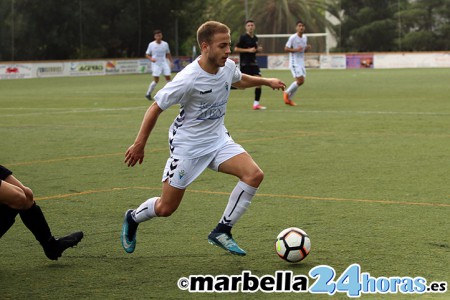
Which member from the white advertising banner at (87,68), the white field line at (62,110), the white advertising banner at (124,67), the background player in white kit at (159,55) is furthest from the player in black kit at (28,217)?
the white advertising banner at (124,67)

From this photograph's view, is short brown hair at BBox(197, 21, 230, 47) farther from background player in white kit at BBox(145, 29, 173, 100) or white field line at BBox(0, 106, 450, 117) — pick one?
background player in white kit at BBox(145, 29, 173, 100)

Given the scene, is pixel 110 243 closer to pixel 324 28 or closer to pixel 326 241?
pixel 326 241

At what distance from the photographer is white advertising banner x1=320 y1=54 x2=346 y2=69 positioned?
60219 millimetres

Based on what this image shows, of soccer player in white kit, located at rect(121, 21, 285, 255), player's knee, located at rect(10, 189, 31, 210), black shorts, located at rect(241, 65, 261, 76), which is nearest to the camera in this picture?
player's knee, located at rect(10, 189, 31, 210)

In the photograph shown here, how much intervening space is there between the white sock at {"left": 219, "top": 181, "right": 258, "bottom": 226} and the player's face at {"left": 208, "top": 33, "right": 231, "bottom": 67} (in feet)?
3.17

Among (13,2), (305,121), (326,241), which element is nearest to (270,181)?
(326,241)

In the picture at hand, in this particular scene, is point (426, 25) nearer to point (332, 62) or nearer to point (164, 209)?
point (332, 62)

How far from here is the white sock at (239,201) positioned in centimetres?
727

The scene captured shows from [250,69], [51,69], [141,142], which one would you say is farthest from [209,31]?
[51,69]

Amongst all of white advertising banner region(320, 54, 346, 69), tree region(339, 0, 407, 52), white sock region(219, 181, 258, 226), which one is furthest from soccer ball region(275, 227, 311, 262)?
tree region(339, 0, 407, 52)

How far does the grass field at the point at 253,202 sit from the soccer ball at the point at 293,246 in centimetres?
8

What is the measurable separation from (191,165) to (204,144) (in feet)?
0.64

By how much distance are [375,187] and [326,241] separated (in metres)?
3.03

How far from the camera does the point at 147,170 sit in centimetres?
1248
